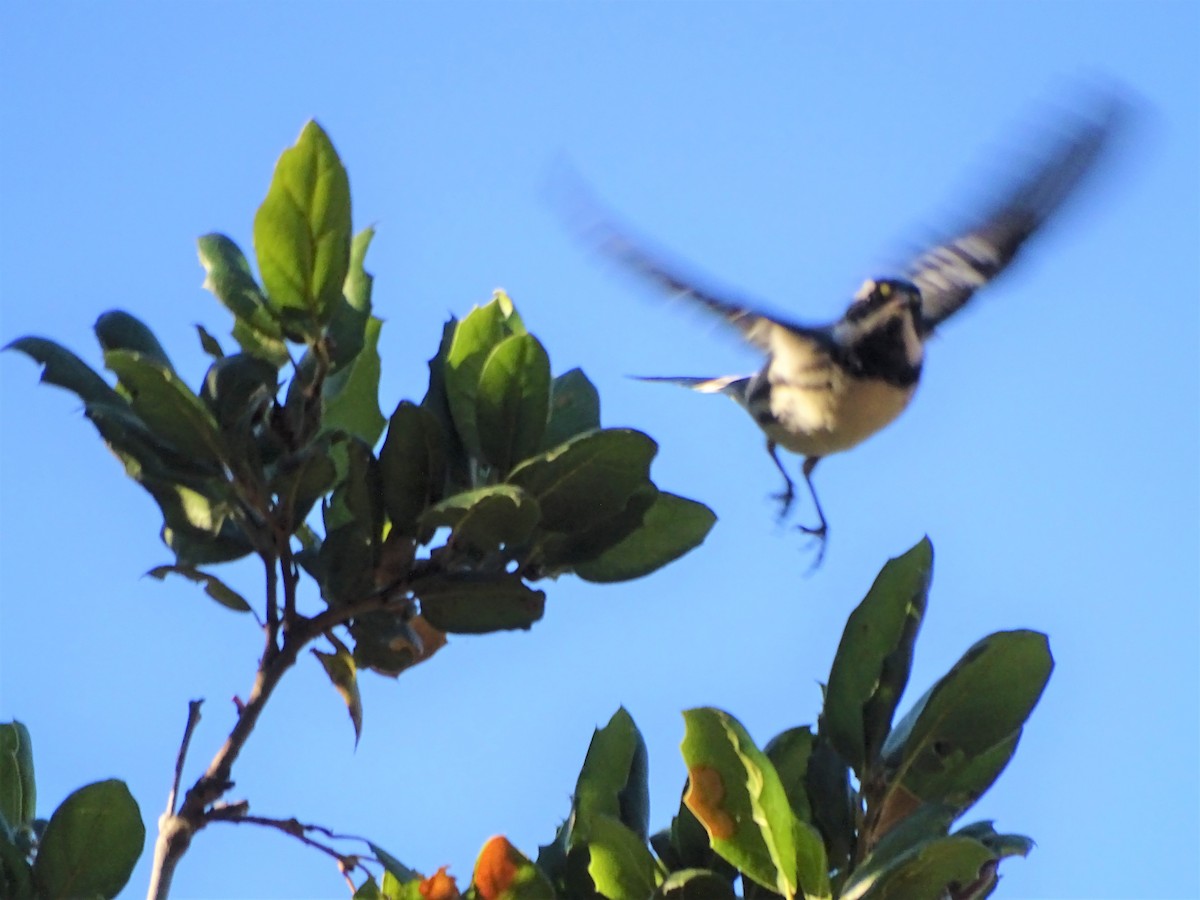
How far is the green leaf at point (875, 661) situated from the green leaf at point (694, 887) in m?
0.21

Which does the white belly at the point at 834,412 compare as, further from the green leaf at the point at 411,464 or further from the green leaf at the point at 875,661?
the green leaf at the point at 411,464

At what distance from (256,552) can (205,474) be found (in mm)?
122

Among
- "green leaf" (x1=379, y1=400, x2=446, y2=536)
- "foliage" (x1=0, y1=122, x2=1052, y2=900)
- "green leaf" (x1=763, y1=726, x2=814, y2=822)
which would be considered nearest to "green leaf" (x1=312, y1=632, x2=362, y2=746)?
"foliage" (x1=0, y1=122, x2=1052, y2=900)

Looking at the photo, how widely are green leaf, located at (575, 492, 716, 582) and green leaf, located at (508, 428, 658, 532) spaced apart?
0.15 metres

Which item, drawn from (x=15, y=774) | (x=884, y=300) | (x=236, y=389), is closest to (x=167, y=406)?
(x=236, y=389)

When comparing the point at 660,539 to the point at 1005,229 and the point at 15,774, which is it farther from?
the point at 1005,229

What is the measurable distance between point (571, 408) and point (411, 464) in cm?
27

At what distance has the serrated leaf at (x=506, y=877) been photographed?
1.64 metres

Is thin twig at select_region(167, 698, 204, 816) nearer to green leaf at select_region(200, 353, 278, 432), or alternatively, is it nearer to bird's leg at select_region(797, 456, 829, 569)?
green leaf at select_region(200, 353, 278, 432)

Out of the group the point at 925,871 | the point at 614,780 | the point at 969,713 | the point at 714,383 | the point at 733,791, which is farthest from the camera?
the point at 714,383

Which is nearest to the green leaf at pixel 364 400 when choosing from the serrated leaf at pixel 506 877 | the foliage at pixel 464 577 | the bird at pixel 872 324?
the foliage at pixel 464 577

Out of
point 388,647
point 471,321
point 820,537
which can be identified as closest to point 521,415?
point 471,321

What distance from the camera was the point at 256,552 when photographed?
1.83 m

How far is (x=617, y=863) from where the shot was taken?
5.41 ft
